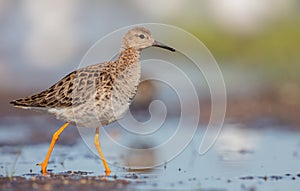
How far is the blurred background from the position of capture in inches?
782

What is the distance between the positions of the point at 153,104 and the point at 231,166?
22.7ft

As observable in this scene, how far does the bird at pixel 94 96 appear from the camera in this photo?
1073 centimetres

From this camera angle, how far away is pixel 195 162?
38.1 ft

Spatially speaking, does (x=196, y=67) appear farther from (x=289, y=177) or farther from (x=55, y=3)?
(x=289, y=177)

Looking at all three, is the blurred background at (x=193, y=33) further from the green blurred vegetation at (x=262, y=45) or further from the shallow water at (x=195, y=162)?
the shallow water at (x=195, y=162)

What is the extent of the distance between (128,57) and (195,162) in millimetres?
1870

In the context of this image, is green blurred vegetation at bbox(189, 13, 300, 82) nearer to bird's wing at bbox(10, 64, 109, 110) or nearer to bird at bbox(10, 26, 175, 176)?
bird at bbox(10, 26, 175, 176)

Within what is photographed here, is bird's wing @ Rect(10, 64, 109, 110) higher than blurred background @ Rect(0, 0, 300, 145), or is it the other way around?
blurred background @ Rect(0, 0, 300, 145)

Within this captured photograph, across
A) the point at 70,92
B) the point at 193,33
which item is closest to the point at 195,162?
the point at 70,92

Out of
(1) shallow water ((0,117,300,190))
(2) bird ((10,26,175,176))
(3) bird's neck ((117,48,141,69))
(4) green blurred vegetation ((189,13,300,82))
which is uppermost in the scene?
(4) green blurred vegetation ((189,13,300,82))

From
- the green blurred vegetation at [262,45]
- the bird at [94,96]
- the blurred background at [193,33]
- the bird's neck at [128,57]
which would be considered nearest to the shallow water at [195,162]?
the bird at [94,96]

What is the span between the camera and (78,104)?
1086 cm

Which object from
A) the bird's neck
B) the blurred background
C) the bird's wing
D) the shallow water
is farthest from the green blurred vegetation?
the bird's wing

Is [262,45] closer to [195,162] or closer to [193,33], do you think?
[193,33]
